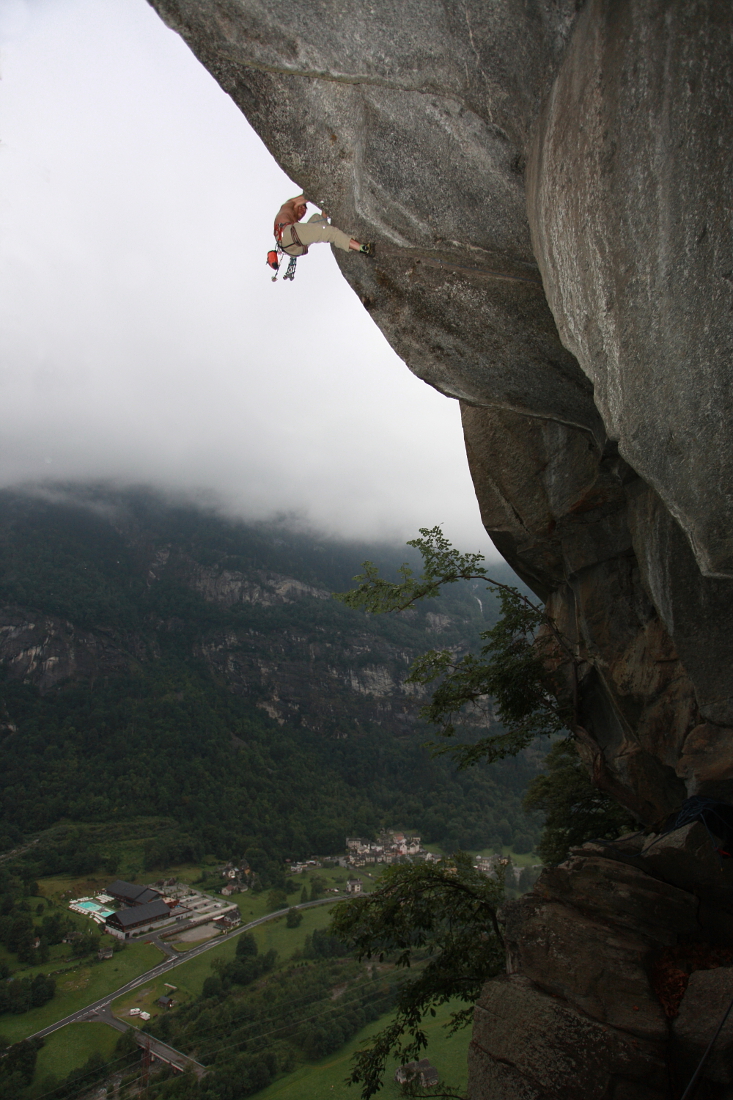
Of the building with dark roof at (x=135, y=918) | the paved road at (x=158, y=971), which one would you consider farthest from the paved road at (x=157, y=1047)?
the building with dark roof at (x=135, y=918)

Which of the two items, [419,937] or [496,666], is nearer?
[419,937]

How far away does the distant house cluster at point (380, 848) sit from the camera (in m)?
82.1

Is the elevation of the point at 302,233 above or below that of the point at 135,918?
above

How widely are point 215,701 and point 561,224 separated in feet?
487

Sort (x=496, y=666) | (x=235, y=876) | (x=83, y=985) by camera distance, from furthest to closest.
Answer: (x=235, y=876) → (x=83, y=985) → (x=496, y=666)

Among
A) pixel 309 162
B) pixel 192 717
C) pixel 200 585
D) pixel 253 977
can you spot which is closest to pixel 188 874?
pixel 253 977

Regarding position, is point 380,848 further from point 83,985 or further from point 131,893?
point 83,985

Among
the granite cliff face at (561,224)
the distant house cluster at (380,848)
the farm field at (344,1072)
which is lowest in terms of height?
the distant house cluster at (380,848)

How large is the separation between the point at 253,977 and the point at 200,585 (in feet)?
470

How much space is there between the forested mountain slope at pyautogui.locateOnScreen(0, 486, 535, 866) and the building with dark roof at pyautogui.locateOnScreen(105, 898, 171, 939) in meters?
19.6

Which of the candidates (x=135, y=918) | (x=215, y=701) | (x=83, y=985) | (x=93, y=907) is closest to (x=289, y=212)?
(x=83, y=985)

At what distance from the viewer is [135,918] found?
2454 inches

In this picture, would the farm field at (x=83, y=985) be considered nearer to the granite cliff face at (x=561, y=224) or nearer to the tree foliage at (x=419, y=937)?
the tree foliage at (x=419, y=937)

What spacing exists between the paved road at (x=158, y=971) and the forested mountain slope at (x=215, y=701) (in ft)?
81.6
